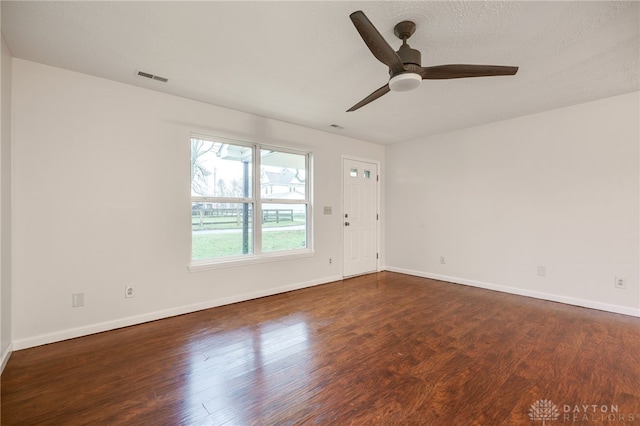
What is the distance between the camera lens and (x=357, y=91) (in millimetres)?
2998

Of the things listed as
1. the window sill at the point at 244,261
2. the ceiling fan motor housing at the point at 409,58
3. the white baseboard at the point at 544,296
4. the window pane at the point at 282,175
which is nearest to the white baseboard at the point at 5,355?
the window sill at the point at 244,261

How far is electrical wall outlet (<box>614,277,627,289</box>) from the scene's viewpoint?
314 centimetres

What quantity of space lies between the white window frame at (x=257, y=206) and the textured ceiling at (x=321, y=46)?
0.72m

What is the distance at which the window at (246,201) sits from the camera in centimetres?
342

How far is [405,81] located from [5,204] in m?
3.22

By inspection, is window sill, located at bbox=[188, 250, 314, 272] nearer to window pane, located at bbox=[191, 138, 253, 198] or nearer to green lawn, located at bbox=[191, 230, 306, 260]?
green lawn, located at bbox=[191, 230, 306, 260]

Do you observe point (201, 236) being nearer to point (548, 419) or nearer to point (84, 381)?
point (84, 381)

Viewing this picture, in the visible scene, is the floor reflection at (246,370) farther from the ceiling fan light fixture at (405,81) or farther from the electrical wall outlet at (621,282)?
the electrical wall outlet at (621,282)

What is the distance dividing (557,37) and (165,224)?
3.98 meters

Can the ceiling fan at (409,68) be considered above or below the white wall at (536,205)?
above

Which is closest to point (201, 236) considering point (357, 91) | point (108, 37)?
point (108, 37)

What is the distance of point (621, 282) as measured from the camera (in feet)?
10.4

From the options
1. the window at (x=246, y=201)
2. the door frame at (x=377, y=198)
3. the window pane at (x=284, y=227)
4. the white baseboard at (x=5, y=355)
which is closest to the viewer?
the white baseboard at (x=5, y=355)

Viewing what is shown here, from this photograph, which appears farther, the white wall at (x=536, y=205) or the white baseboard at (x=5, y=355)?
the white wall at (x=536, y=205)
